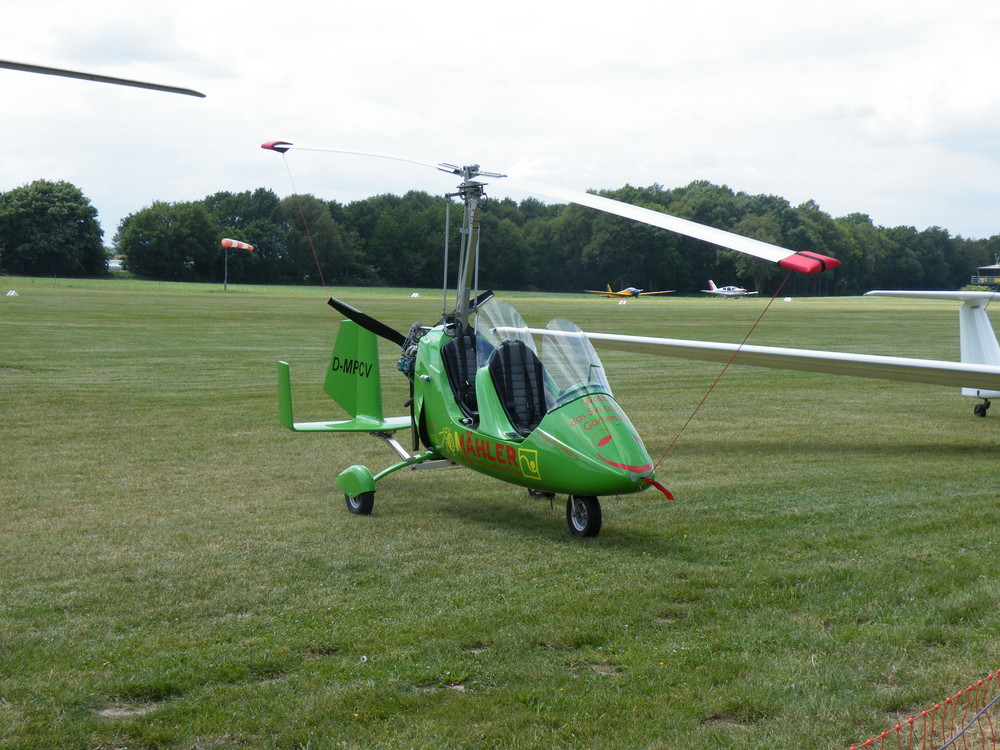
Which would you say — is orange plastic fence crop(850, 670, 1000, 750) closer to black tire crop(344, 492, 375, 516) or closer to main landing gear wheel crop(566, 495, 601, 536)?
main landing gear wheel crop(566, 495, 601, 536)

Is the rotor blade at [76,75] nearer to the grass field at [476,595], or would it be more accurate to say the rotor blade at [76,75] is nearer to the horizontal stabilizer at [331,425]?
the grass field at [476,595]

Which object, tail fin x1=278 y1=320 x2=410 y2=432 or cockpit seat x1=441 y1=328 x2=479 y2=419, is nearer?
cockpit seat x1=441 y1=328 x2=479 y2=419

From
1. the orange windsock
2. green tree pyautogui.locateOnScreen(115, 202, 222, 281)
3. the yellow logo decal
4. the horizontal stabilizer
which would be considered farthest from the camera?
green tree pyautogui.locateOnScreen(115, 202, 222, 281)

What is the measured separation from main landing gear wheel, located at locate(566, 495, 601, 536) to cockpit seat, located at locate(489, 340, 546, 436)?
71cm

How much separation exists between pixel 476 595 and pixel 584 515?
172 cm

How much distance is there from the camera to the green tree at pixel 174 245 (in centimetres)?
9325

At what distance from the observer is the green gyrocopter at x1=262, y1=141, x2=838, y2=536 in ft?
22.4

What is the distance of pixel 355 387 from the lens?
9.86m

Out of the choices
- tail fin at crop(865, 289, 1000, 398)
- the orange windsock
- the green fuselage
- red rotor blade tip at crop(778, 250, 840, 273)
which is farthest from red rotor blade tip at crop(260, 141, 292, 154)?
the orange windsock

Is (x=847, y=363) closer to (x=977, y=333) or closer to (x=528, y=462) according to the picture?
(x=977, y=333)

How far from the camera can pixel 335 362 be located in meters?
10.0

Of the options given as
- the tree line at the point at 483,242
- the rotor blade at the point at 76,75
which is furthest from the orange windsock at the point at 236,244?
the rotor blade at the point at 76,75

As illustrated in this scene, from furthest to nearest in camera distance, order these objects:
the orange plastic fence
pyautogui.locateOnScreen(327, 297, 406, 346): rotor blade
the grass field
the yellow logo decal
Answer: pyautogui.locateOnScreen(327, 297, 406, 346): rotor blade, the yellow logo decal, the grass field, the orange plastic fence

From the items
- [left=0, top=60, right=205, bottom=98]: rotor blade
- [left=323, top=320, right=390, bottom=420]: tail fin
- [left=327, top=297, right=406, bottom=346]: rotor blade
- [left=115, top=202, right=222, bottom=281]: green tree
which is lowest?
[left=323, top=320, right=390, bottom=420]: tail fin
